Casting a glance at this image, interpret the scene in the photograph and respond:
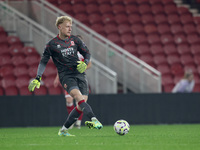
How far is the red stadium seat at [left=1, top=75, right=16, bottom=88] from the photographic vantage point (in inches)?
503

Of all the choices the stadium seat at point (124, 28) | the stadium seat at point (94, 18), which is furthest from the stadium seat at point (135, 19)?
the stadium seat at point (94, 18)

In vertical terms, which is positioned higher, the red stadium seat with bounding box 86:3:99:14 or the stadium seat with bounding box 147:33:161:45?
the red stadium seat with bounding box 86:3:99:14

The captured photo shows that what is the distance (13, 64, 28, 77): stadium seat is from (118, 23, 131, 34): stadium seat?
11.8 ft

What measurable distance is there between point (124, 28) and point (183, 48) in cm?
205

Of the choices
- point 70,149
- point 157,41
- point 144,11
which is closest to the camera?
point 70,149

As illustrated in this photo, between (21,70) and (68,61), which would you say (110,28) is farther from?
(68,61)

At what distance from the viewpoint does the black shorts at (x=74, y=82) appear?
731 centimetres

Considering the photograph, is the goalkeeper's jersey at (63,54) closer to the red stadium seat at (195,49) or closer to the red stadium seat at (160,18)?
the red stadium seat at (195,49)

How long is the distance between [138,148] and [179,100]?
695 cm

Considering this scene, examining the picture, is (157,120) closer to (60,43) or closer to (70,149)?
(60,43)

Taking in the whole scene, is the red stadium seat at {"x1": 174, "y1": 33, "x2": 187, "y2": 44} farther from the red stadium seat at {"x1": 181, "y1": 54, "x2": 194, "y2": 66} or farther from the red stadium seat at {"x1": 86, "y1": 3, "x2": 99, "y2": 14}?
the red stadium seat at {"x1": 86, "y1": 3, "x2": 99, "y2": 14}

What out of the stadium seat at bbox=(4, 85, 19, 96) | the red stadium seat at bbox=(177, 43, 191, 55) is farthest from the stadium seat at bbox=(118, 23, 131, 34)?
the stadium seat at bbox=(4, 85, 19, 96)

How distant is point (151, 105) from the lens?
483 inches

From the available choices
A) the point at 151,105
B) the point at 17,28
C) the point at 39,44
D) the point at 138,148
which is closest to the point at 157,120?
the point at 151,105
